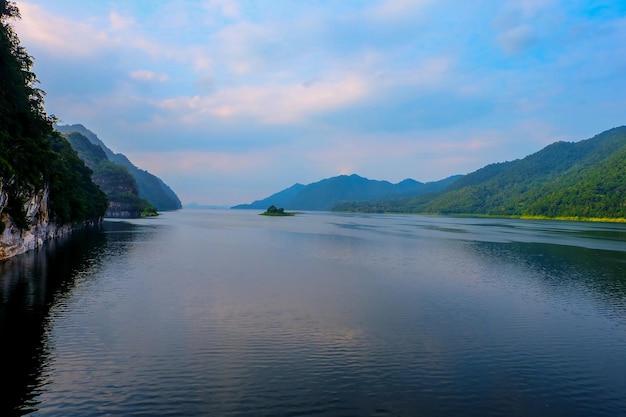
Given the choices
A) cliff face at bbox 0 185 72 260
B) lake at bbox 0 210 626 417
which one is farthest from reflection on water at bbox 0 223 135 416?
cliff face at bbox 0 185 72 260

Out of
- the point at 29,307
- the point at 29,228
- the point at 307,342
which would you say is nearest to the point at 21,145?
the point at 29,228

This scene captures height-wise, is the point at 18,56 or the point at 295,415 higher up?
the point at 18,56

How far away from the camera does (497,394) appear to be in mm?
19859

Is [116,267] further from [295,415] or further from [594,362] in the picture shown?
[594,362]

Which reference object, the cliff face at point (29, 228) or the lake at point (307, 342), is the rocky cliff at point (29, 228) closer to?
the cliff face at point (29, 228)

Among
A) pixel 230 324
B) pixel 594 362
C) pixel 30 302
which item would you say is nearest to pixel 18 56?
pixel 30 302

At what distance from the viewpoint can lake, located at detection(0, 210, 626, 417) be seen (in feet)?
61.7

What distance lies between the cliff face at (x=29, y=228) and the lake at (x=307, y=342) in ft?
13.5

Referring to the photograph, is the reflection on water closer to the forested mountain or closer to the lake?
the lake

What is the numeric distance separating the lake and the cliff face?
162 inches

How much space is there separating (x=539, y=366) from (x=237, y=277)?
3697cm

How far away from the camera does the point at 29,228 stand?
2466 inches

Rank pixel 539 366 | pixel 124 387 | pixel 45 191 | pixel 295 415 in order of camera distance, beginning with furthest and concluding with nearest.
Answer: pixel 45 191 → pixel 539 366 → pixel 124 387 → pixel 295 415

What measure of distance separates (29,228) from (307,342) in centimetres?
6006
